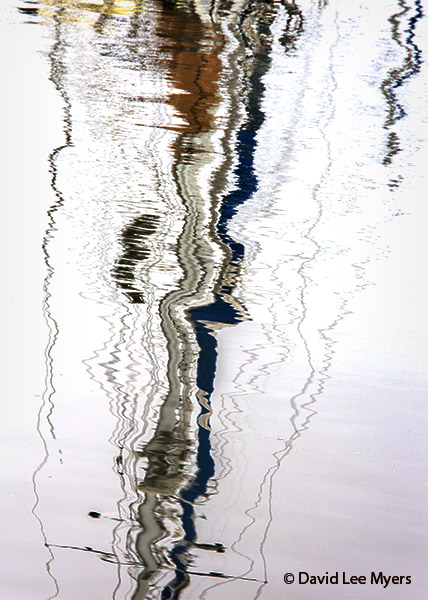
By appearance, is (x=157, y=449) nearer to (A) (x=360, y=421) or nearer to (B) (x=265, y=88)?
(A) (x=360, y=421)

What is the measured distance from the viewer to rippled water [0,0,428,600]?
6.61ft

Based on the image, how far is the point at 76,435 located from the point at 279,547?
808 millimetres

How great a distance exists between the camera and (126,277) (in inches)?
131

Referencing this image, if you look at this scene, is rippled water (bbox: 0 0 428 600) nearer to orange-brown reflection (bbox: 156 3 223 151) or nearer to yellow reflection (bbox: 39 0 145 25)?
orange-brown reflection (bbox: 156 3 223 151)

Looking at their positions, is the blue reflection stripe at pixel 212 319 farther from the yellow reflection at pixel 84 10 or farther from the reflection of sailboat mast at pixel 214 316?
the yellow reflection at pixel 84 10

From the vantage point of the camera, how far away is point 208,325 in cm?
304

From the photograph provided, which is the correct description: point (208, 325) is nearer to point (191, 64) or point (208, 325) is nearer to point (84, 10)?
point (191, 64)

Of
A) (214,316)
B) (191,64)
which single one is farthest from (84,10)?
(214,316)

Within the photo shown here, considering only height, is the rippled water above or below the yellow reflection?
below

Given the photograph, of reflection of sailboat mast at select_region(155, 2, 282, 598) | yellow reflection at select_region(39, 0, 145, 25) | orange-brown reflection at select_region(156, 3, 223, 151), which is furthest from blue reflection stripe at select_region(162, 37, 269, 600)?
yellow reflection at select_region(39, 0, 145, 25)

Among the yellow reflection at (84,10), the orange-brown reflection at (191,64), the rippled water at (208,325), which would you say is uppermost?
the yellow reflection at (84,10)

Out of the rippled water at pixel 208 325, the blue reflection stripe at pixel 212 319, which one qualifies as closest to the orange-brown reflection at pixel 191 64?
the rippled water at pixel 208 325

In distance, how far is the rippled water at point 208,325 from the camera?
2.02 meters

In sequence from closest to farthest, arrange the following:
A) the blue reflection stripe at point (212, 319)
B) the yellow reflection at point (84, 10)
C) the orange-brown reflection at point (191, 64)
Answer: the blue reflection stripe at point (212, 319) < the orange-brown reflection at point (191, 64) < the yellow reflection at point (84, 10)
